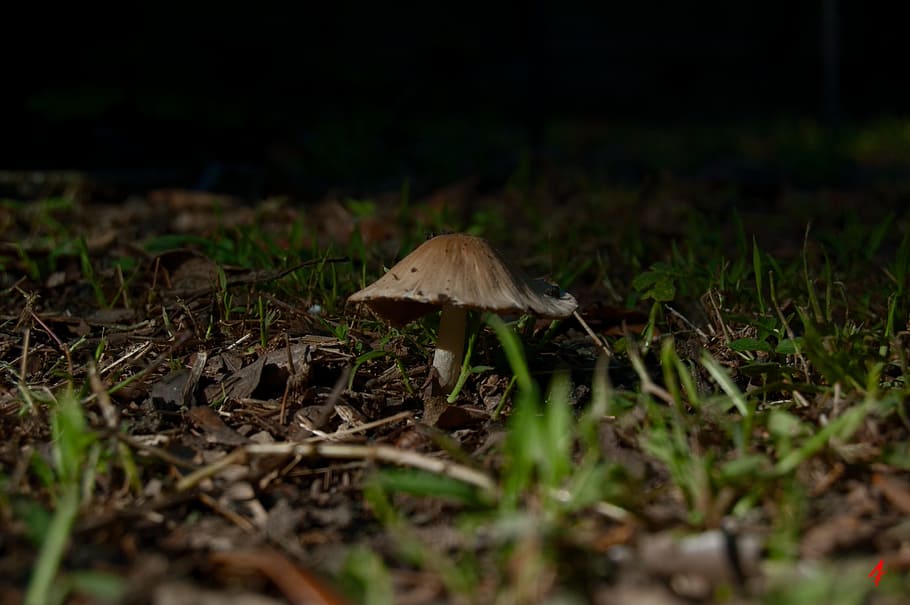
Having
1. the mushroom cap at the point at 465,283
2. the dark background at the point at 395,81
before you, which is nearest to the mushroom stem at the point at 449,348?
the mushroom cap at the point at 465,283

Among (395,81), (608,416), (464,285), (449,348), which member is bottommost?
(608,416)

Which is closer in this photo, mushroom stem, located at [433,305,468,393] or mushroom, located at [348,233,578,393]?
mushroom, located at [348,233,578,393]

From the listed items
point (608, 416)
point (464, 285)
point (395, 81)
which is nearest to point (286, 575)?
point (464, 285)

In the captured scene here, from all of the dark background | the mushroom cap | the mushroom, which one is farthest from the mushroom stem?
the dark background

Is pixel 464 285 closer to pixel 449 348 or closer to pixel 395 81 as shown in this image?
pixel 449 348

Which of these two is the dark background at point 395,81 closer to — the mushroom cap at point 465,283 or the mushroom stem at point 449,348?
the mushroom stem at point 449,348

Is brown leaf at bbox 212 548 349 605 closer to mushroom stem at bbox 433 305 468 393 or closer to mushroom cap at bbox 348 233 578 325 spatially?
mushroom cap at bbox 348 233 578 325

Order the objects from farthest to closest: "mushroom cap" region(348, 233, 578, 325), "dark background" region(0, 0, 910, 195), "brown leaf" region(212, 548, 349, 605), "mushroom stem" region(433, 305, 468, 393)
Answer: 1. "dark background" region(0, 0, 910, 195)
2. "mushroom stem" region(433, 305, 468, 393)
3. "mushroom cap" region(348, 233, 578, 325)
4. "brown leaf" region(212, 548, 349, 605)

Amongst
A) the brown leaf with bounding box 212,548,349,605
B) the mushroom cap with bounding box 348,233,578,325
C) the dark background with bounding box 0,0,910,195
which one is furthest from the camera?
the dark background with bounding box 0,0,910,195
